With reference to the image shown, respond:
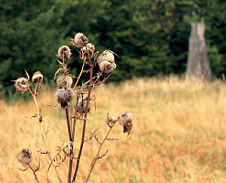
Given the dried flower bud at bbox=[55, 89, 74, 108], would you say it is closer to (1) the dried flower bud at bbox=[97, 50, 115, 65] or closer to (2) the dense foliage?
(1) the dried flower bud at bbox=[97, 50, 115, 65]

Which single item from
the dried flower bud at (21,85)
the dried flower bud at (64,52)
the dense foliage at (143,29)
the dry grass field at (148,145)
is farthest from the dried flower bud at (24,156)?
the dense foliage at (143,29)

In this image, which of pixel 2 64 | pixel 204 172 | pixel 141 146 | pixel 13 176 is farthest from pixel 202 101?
pixel 2 64

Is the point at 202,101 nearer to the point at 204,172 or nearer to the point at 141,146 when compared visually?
the point at 141,146

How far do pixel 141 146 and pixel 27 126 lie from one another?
7.25 feet

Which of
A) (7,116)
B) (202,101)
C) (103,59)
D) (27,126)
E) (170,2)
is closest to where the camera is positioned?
(103,59)

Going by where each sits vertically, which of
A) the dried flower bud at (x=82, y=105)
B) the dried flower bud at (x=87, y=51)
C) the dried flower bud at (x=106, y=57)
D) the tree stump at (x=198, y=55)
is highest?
the tree stump at (x=198, y=55)

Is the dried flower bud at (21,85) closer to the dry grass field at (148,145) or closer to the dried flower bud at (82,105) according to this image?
the dried flower bud at (82,105)

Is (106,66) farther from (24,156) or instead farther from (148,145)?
(148,145)

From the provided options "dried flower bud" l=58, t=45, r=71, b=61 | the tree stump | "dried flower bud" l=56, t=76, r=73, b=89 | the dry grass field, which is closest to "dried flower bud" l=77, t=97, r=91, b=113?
"dried flower bud" l=56, t=76, r=73, b=89

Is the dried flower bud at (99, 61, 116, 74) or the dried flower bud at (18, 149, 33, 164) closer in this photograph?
the dried flower bud at (99, 61, 116, 74)

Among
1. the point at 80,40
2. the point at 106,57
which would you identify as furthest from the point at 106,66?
the point at 80,40

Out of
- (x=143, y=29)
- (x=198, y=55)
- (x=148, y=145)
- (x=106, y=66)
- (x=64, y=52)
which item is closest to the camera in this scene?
(x=106, y=66)

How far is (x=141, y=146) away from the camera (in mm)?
4504

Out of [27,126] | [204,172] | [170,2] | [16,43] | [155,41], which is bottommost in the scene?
[204,172]
